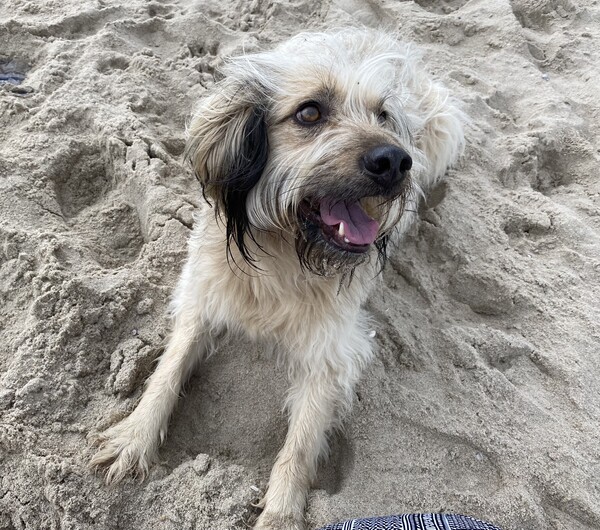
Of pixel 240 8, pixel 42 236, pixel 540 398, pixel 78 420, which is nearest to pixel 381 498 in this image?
pixel 540 398

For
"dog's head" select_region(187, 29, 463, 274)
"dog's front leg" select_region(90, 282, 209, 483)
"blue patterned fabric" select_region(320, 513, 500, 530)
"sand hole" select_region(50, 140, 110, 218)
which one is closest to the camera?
"blue patterned fabric" select_region(320, 513, 500, 530)

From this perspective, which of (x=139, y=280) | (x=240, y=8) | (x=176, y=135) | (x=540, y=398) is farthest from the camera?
(x=240, y=8)

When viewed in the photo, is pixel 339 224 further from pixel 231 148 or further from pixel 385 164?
pixel 231 148

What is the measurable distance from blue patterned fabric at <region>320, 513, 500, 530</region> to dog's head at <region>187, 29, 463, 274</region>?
1.17 metres

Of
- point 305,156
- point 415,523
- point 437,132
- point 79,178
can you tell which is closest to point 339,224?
point 305,156

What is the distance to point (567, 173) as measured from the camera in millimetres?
4020

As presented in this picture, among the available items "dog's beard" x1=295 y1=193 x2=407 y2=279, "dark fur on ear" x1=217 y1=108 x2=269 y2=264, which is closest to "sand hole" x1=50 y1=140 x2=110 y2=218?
"dark fur on ear" x1=217 y1=108 x2=269 y2=264

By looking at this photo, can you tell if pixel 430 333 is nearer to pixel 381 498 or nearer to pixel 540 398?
pixel 540 398

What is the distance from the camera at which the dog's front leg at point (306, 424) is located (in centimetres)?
222

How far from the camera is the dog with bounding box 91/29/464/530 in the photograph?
83.0 inches

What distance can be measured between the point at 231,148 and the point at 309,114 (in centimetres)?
41

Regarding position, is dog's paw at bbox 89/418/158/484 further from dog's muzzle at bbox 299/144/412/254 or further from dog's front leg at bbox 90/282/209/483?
dog's muzzle at bbox 299/144/412/254

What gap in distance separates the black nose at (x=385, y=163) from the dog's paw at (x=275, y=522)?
1653 millimetres

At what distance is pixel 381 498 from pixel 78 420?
1.64 m
